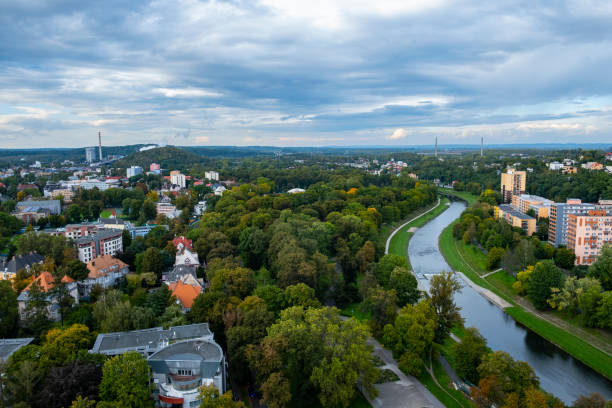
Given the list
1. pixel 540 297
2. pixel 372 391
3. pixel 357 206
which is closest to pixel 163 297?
pixel 372 391

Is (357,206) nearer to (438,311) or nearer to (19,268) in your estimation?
(438,311)

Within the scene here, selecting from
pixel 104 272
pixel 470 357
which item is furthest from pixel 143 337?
pixel 470 357

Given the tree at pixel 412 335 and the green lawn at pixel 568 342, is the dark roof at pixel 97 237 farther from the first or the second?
the green lawn at pixel 568 342

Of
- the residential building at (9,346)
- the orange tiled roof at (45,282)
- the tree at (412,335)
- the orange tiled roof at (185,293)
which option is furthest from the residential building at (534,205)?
the residential building at (9,346)

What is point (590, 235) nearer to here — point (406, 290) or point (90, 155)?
point (406, 290)

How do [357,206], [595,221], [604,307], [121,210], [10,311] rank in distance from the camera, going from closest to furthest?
[10,311], [604,307], [595,221], [357,206], [121,210]
